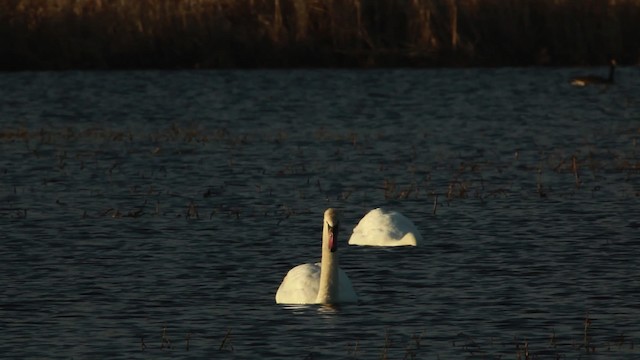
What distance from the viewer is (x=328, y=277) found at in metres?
13.5

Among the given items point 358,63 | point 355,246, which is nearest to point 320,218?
point 355,246

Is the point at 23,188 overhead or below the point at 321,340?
below

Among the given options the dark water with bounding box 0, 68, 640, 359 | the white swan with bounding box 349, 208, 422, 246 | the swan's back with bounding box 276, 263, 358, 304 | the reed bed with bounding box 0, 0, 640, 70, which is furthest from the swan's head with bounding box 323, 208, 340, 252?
the reed bed with bounding box 0, 0, 640, 70

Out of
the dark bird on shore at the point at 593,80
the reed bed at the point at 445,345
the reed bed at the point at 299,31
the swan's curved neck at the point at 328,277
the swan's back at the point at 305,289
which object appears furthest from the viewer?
the reed bed at the point at 299,31

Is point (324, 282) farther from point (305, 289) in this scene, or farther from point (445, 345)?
point (445, 345)

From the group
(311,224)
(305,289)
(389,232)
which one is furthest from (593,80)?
(305,289)

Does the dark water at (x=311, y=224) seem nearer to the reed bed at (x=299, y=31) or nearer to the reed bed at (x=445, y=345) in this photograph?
the reed bed at (x=445, y=345)

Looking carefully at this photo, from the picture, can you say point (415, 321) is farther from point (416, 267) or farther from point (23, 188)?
point (23, 188)

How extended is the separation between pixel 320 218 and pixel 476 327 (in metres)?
6.92

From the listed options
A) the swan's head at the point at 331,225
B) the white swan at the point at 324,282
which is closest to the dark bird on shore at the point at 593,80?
the white swan at the point at 324,282

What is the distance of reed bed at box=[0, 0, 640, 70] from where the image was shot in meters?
43.3

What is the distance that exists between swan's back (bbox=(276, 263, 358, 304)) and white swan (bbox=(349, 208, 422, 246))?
122 inches

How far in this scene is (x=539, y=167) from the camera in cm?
2506

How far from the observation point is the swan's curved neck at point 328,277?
1348 cm
